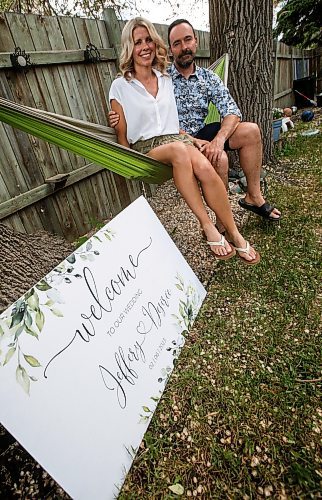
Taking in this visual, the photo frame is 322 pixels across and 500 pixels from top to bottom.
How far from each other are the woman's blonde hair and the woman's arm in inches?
5.5

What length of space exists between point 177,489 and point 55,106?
2.03m

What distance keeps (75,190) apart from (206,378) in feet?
5.29

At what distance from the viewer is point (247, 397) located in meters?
0.86

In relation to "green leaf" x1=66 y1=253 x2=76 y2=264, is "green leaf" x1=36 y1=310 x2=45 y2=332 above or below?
below

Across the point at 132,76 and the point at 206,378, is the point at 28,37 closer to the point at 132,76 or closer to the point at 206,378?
the point at 132,76

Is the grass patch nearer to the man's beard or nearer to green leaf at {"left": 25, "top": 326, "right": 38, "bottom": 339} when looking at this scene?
green leaf at {"left": 25, "top": 326, "right": 38, "bottom": 339}

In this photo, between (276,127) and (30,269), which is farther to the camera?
(276,127)

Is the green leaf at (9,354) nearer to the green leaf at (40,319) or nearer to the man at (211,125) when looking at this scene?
the green leaf at (40,319)

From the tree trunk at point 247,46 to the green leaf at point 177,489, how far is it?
2.40m

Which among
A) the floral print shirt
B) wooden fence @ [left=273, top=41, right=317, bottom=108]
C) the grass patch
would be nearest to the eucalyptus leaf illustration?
the grass patch

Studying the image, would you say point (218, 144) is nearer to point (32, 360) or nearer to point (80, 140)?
point (80, 140)

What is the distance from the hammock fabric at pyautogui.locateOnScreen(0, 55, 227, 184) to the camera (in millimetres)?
973

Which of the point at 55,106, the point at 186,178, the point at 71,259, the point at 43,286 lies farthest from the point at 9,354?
the point at 55,106

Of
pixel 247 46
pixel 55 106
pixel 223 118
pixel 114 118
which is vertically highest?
pixel 247 46
